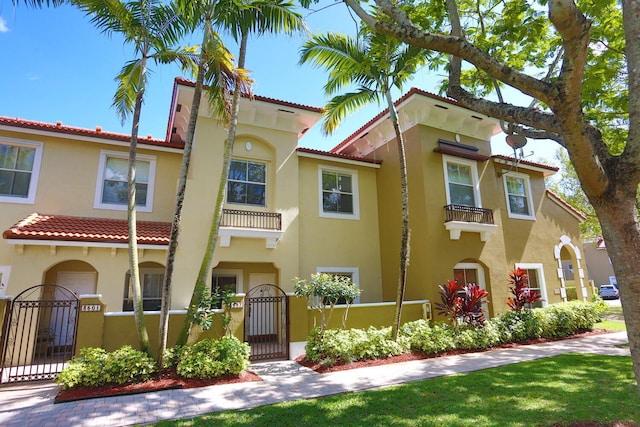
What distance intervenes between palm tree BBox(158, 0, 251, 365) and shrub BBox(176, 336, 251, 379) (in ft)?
1.89

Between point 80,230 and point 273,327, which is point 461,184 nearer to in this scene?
point 273,327

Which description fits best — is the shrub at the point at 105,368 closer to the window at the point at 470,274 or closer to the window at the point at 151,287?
the window at the point at 151,287

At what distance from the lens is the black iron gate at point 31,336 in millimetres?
7906

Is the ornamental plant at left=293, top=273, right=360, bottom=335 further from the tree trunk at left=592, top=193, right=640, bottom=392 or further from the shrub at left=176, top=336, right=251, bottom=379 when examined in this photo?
the tree trunk at left=592, top=193, right=640, bottom=392

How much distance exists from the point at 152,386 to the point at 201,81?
22.8 feet

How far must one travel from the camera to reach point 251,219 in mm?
A: 12211

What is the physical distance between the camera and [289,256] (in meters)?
12.8

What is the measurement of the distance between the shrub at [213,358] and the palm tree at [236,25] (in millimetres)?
505

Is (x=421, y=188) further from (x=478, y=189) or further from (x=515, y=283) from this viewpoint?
(x=515, y=283)

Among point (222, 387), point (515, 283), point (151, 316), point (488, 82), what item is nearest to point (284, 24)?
point (488, 82)

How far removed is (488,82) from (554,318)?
9296 mm

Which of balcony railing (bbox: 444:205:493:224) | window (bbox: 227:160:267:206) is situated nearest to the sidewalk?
balcony railing (bbox: 444:205:493:224)

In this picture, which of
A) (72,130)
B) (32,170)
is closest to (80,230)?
(32,170)

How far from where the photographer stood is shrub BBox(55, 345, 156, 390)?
286 inches
